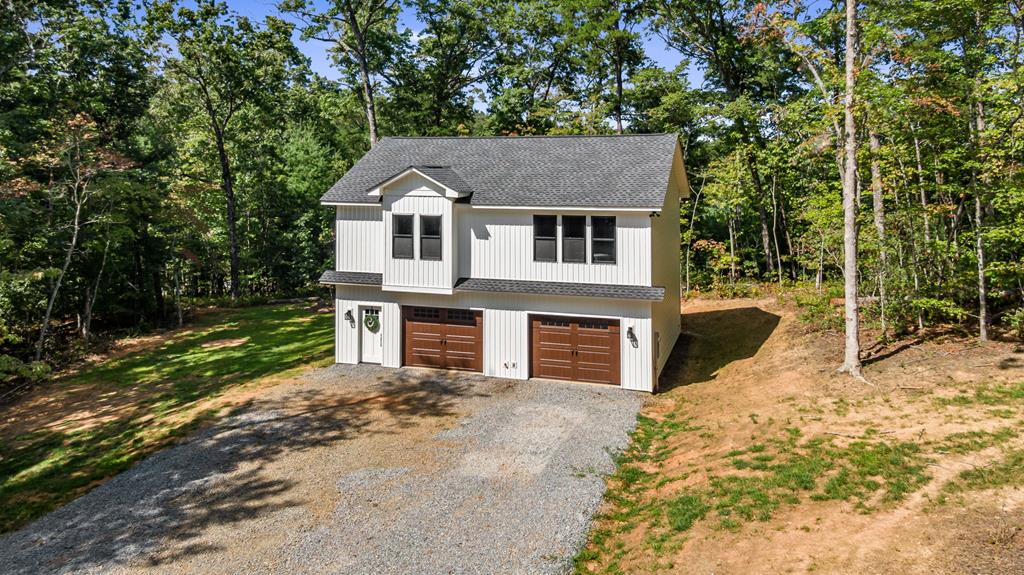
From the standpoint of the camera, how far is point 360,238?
18.6 meters

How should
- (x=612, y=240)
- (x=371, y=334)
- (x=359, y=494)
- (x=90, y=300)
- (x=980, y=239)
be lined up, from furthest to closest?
(x=90, y=300) → (x=371, y=334) → (x=612, y=240) → (x=980, y=239) → (x=359, y=494)

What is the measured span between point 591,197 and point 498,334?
499 centimetres

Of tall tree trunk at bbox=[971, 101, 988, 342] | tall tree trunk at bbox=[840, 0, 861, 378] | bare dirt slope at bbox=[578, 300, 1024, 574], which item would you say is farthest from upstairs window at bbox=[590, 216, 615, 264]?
tall tree trunk at bbox=[971, 101, 988, 342]

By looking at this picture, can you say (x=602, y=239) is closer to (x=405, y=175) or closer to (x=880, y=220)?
(x=405, y=175)

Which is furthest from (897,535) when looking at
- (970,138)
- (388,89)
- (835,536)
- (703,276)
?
(388,89)

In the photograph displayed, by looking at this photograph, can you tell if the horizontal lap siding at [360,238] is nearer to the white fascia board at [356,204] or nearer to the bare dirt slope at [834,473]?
the white fascia board at [356,204]

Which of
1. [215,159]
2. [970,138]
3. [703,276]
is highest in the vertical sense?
[215,159]

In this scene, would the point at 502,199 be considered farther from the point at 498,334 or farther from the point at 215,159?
the point at 215,159

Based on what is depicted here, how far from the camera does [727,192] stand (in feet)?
90.9

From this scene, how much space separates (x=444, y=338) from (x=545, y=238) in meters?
4.58

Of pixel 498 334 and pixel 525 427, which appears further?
pixel 498 334

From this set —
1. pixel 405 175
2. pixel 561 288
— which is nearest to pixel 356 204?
pixel 405 175

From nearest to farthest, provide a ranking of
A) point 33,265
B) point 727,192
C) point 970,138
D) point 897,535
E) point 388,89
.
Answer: point 897,535
point 970,138
point 33,265
point 727,192
point 388,89

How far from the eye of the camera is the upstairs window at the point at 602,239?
16.5 meters
